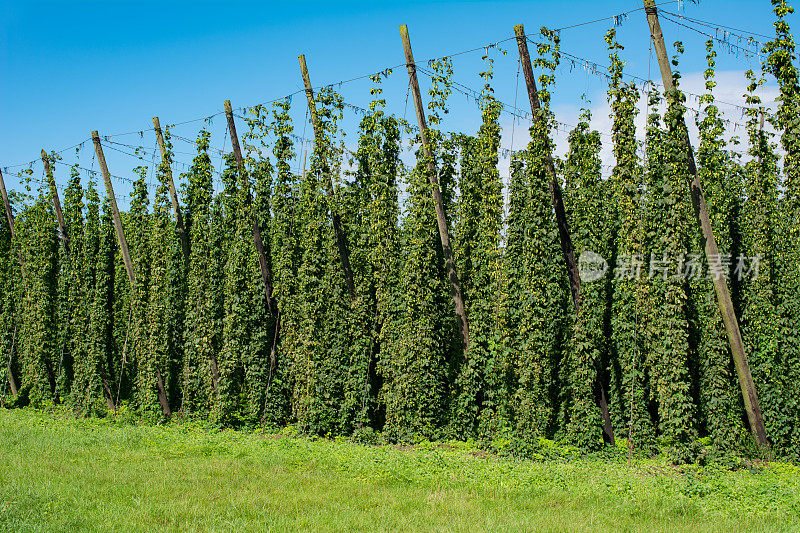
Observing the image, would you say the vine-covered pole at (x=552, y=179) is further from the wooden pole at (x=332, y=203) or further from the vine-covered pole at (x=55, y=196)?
the vine-covered pole at (x=55, y=196)

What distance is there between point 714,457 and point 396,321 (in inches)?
258

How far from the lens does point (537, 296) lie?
11.8 metres

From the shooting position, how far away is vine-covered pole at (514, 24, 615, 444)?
38.6 feet

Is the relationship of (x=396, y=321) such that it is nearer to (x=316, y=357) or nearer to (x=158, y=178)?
(x=316, y=357)

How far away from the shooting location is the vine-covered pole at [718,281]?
412 inches

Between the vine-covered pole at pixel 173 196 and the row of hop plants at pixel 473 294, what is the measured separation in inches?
8.6

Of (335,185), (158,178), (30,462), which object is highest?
(158,178)

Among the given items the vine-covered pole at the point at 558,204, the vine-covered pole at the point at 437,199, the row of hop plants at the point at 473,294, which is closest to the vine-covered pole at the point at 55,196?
the row of hop plants at the point at 473,294

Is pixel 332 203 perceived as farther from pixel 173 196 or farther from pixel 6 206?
pixel 6 206

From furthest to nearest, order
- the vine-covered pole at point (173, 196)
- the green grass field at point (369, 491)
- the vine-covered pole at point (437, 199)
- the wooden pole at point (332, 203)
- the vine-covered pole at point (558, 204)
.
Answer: the vine-covered pole at point (173, 196)
the wooden pole at point (332, 203)
the vine-covered pole at point (437, 199)
the vine-covered pole at point (558, 204)
the green grass field at point (369, 491)

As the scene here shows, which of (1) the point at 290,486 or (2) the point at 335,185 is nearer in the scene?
(1) the point at 290,486

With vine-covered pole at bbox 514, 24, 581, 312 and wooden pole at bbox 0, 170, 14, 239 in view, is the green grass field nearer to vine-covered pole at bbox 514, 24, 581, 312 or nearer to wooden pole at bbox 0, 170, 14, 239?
vine-covered pole at bbox 514, 24, 581, 312

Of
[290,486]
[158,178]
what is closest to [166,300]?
[158,178]

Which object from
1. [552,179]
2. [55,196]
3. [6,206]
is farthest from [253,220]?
[6,206]
